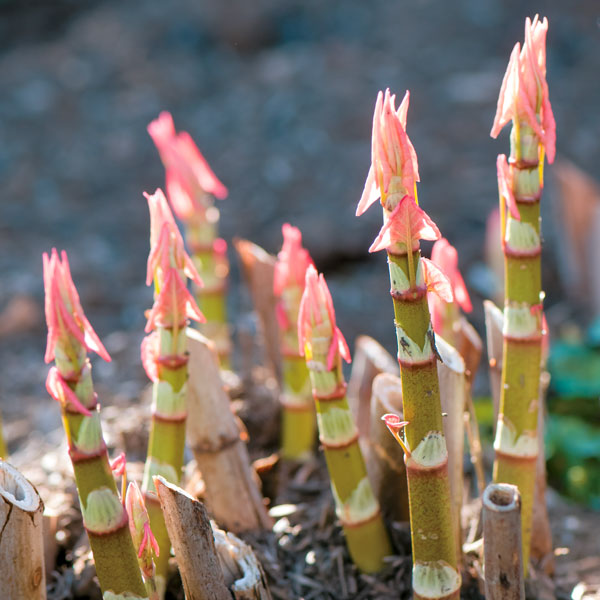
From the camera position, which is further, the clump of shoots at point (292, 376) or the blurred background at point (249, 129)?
the blurred background at point (249, 129)

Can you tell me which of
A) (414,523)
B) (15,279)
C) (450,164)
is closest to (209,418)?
(414,523)

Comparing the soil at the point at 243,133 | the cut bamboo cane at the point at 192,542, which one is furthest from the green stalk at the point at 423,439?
the soil at the point at 243,133

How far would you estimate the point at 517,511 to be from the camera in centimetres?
94

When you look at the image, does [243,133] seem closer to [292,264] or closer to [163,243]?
[292,264]

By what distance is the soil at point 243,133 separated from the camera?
10.1 ft

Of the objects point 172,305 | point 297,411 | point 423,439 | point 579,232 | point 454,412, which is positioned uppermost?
point 172,305

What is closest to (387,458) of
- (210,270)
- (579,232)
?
(210,270)

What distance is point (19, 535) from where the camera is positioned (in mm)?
1043

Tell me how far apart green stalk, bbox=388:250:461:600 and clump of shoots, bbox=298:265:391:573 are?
0.17m

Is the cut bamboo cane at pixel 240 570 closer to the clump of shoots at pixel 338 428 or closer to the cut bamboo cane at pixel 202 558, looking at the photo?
the cut bamboo cane at pixel 202 558

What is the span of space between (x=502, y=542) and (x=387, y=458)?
396mm

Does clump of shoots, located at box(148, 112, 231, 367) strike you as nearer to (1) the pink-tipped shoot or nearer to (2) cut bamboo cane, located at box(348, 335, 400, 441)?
(2) cut bamboo cane, located at box(348, 335, 400, 441)

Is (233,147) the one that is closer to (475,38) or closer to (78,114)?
(78,114)

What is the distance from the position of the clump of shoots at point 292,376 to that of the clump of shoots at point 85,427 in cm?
67
